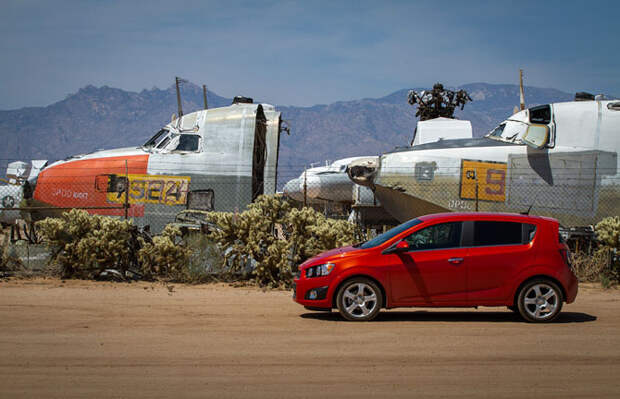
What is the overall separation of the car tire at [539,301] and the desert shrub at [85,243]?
7.99 m

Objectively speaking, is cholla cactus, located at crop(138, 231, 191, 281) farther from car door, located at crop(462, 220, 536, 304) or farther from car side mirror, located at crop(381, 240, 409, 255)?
car door, located at crop(462, 220, 536, 304)

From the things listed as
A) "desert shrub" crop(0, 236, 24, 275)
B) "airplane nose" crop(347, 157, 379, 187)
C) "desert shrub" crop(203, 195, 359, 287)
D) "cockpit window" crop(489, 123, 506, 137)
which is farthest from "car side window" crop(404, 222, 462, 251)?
"desert shrub" crop(0, 236, 24, 275)

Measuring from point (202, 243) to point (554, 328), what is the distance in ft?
24.8

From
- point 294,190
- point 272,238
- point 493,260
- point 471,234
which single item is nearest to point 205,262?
point 272,238

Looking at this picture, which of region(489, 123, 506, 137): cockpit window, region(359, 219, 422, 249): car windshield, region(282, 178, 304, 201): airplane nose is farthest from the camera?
region(282, 178, 304, 201): airplane nose

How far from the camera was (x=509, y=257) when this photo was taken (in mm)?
9180

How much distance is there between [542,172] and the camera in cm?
1505

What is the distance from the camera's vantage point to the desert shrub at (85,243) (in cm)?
1291

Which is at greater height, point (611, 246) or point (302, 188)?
point (302, 188)

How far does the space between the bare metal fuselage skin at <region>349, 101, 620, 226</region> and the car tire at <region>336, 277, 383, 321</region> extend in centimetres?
661

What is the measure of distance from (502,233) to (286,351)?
402 centimetres

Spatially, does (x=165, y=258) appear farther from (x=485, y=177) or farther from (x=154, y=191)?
(x=485, y=177)

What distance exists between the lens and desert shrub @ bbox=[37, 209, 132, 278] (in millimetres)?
12914

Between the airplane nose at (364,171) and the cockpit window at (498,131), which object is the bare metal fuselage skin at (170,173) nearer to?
the airplane nose at (364,171)
